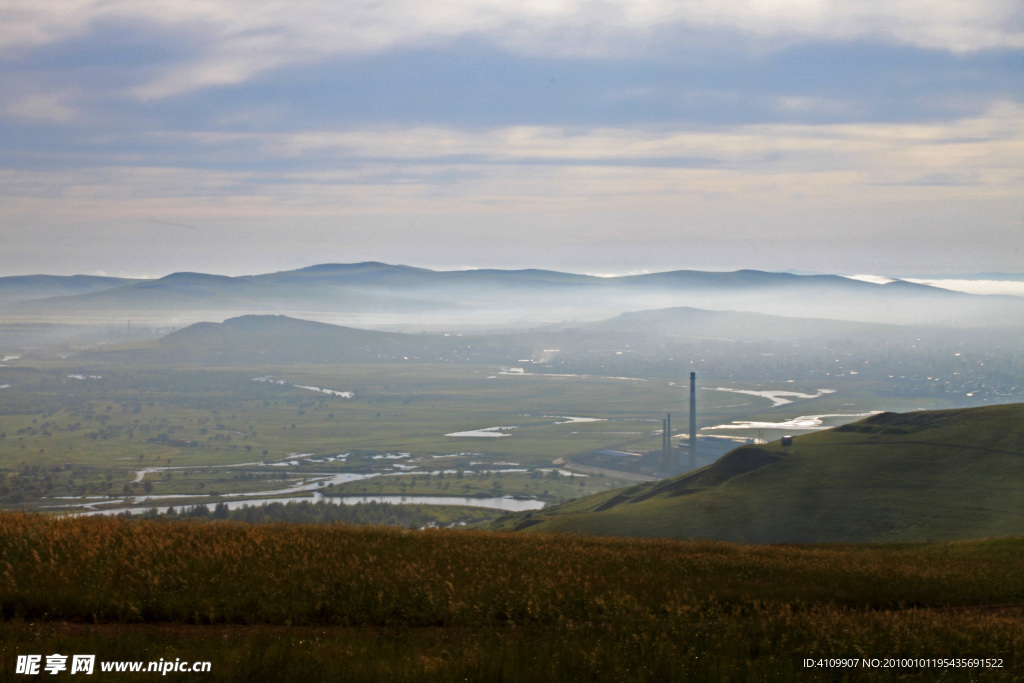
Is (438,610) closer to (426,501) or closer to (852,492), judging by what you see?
(852,492)

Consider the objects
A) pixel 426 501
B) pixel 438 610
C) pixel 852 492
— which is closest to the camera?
pixel 438 610

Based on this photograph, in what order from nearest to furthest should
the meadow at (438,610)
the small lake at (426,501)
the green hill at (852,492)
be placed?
the meadow at (438,610) < the green hill at (852,492) < the small lake at (426,501)

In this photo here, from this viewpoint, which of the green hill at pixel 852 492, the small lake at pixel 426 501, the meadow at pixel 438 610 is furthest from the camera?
the small lake at pixel 426 501

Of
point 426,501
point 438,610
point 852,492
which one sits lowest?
point 426,501

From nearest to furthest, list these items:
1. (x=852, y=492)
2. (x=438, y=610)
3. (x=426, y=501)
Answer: (x=438, y=610) → (x=852, y=492) → (x=426, y=501)

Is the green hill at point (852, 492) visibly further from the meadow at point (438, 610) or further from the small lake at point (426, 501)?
the meadow at point (438, 610)

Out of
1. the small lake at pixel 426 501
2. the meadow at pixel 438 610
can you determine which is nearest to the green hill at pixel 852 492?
the small lake at pixel 426 501

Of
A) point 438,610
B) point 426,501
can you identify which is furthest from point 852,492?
point 426,501
